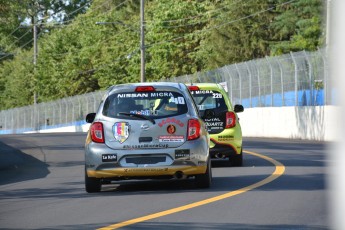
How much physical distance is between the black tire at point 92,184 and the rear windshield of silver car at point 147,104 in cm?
85

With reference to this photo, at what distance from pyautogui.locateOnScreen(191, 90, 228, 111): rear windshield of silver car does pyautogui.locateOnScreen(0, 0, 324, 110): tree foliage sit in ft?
117

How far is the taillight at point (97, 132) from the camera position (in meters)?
12.7

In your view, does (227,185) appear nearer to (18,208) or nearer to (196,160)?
(196,160)

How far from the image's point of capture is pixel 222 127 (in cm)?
1839

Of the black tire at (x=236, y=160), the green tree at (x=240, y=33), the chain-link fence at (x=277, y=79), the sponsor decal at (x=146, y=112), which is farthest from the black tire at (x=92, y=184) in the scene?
the green tree at (x=240, y=33)

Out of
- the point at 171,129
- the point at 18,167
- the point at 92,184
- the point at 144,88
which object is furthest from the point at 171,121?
the point at 18,167

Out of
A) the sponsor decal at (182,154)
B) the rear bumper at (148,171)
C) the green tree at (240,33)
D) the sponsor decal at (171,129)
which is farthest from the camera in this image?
the green tree at (240,33)

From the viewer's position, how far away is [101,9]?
398 ft

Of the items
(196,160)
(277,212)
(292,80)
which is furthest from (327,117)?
(277,212)

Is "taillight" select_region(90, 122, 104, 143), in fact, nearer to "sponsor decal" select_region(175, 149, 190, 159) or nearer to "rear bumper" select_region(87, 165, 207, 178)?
"rear bumper" select_region(87, 165, 207, 178)

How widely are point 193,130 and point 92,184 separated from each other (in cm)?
148

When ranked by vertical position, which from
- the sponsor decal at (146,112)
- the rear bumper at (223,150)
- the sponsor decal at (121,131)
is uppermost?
the sponsor decal at (146,112)

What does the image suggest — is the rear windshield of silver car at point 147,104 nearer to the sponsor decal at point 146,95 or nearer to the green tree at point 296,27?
the sponsor decal at point 146,95

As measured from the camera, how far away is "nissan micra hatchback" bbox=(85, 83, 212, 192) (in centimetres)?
1249
